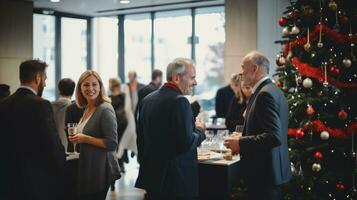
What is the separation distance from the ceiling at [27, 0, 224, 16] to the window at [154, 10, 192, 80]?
0.52 meters

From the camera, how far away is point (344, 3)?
4805 millimetres

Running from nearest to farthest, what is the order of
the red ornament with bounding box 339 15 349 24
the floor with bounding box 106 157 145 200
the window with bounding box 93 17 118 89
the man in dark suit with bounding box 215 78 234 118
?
the red ornament with bounding box 339 15 349 24 < the floor with bounding box 106 157 145 200 < the man in dark suit with bounding box 215 78 234 118 < the window with bounding box 93 17 118 89

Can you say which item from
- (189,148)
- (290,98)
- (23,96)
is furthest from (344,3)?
(23,96)

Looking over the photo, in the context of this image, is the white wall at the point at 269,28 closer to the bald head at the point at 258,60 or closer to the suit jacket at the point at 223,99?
the suit jacket at the point at 223,99

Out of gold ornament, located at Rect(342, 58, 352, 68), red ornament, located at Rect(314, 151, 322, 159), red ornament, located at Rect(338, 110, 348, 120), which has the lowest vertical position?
red ornament, located at Rect(314, 151, 322, 159)

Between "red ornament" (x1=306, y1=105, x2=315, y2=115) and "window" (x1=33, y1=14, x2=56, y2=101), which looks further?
"window" (x1=33, y1=14, x2=56, y2=101)

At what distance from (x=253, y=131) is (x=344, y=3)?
219cm

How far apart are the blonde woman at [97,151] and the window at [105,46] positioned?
855cm

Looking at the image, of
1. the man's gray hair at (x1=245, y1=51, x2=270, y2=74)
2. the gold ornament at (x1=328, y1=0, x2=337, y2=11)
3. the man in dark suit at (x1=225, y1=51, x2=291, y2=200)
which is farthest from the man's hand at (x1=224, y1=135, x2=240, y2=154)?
the gold ornament at (x1=328, y1=0, x2=337, y2=11)

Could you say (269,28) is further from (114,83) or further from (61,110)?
(61,110)

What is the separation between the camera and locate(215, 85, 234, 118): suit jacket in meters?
7.64

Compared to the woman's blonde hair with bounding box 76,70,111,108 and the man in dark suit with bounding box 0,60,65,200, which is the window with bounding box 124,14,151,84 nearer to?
the woman's blonde hair with bounding box 76,70,111,108

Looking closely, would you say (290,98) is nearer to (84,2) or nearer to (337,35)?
(337,35)

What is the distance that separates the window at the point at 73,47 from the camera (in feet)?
38.4
